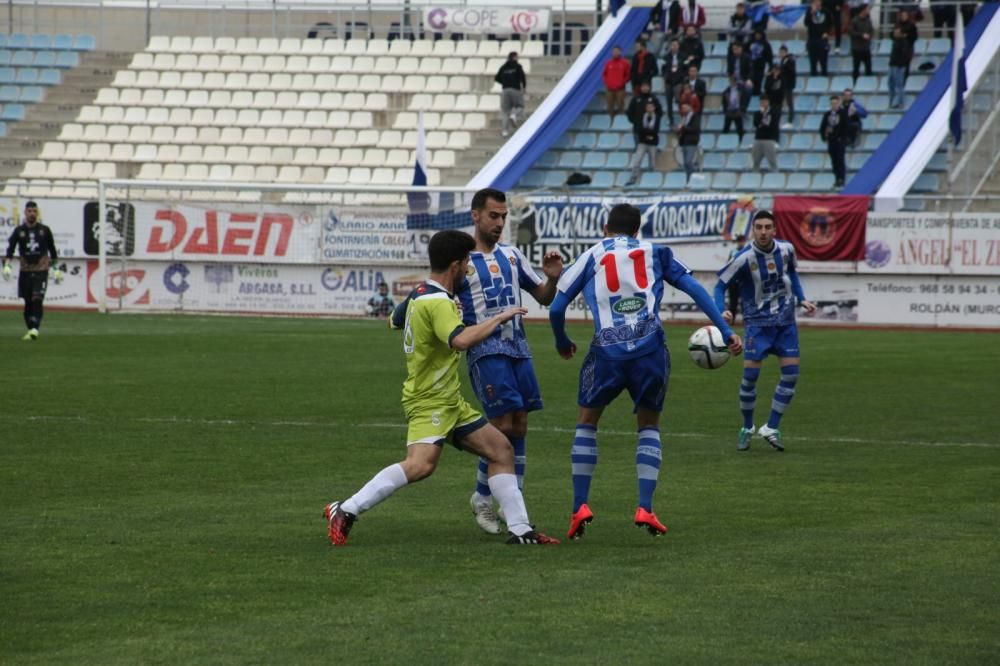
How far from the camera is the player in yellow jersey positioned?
29.0ft

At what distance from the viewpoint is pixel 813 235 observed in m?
33.3

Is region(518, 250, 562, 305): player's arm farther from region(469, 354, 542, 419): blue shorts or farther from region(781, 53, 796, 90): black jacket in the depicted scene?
region(781, 53, 796, 90): black jacket

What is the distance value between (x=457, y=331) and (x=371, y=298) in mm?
26437

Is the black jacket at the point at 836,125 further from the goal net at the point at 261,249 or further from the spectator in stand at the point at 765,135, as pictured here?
the goal net at the point at 261,249

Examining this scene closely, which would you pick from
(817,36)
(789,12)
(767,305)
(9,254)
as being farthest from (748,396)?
(789,12)

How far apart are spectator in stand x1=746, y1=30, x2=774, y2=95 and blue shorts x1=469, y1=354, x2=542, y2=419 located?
2935 centimetres

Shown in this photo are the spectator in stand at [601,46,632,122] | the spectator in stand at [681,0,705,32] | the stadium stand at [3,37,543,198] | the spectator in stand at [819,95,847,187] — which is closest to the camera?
the spectator in stand at [819,95,847,187]

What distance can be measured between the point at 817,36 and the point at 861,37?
1105 mm

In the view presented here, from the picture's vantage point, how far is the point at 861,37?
3772 cm

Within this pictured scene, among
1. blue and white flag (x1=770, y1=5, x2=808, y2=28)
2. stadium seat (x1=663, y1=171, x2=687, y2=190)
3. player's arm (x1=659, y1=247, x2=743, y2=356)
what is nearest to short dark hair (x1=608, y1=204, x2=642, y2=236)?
player's arm (x1=659, y1=247, x2=743, y2=356)

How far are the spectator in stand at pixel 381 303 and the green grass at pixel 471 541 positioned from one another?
16.0m

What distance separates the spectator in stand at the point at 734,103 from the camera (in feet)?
123

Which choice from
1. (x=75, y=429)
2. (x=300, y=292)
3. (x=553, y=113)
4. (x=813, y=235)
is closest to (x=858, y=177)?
(x=813, y=235)

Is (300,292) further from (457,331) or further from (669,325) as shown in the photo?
(457,331)
